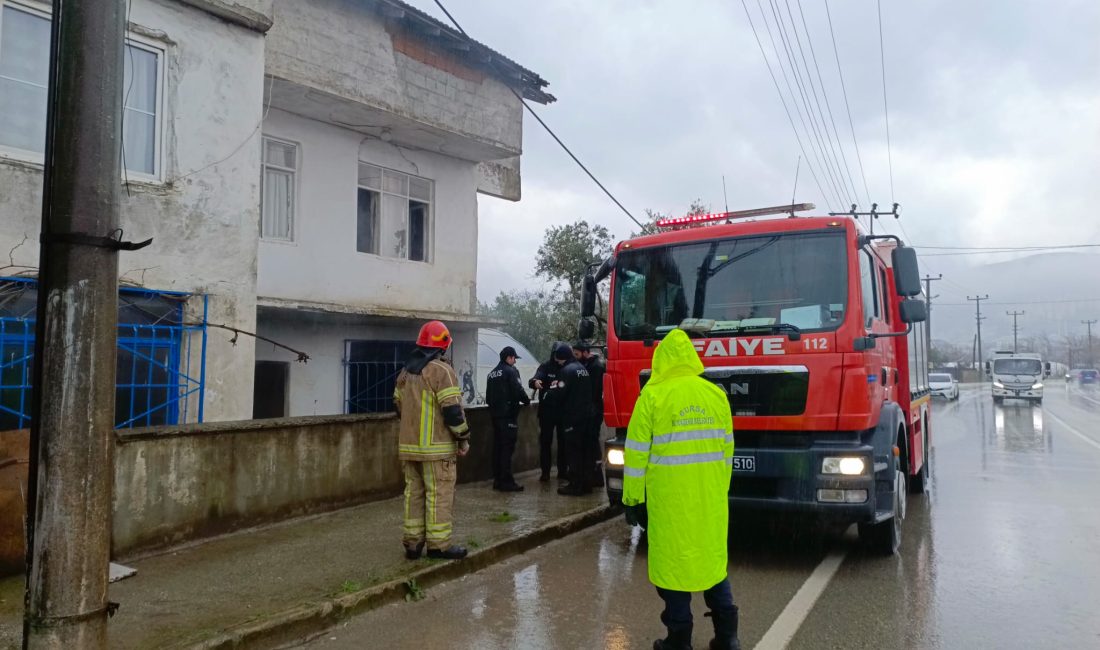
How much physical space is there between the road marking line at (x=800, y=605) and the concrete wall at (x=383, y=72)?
312 inches

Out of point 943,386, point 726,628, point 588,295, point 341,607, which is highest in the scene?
point 588,295

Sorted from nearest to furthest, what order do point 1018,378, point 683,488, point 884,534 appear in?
point 683,488 → point 884,534 → point 1018,378

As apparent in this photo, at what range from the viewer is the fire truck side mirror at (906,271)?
640 cm

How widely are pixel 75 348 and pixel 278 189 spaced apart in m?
8.37

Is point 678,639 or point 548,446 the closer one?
point 678,639

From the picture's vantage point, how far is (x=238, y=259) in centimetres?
823

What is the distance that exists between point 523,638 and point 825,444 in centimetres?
271

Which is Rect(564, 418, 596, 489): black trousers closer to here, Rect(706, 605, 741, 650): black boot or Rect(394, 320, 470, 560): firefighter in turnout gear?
Rect(394, 320, 470, 560): firefighter in turnout gear

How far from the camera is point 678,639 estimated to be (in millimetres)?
4148

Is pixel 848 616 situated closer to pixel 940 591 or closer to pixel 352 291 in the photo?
pixel 940 591

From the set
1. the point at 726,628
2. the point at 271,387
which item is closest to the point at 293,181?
the point at 271,387

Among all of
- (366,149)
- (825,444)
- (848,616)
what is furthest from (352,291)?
(848,616)

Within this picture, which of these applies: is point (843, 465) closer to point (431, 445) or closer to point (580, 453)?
point (431, 445)

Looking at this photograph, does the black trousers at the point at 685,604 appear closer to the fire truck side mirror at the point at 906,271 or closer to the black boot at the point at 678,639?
the black boot at the point at 678,639
